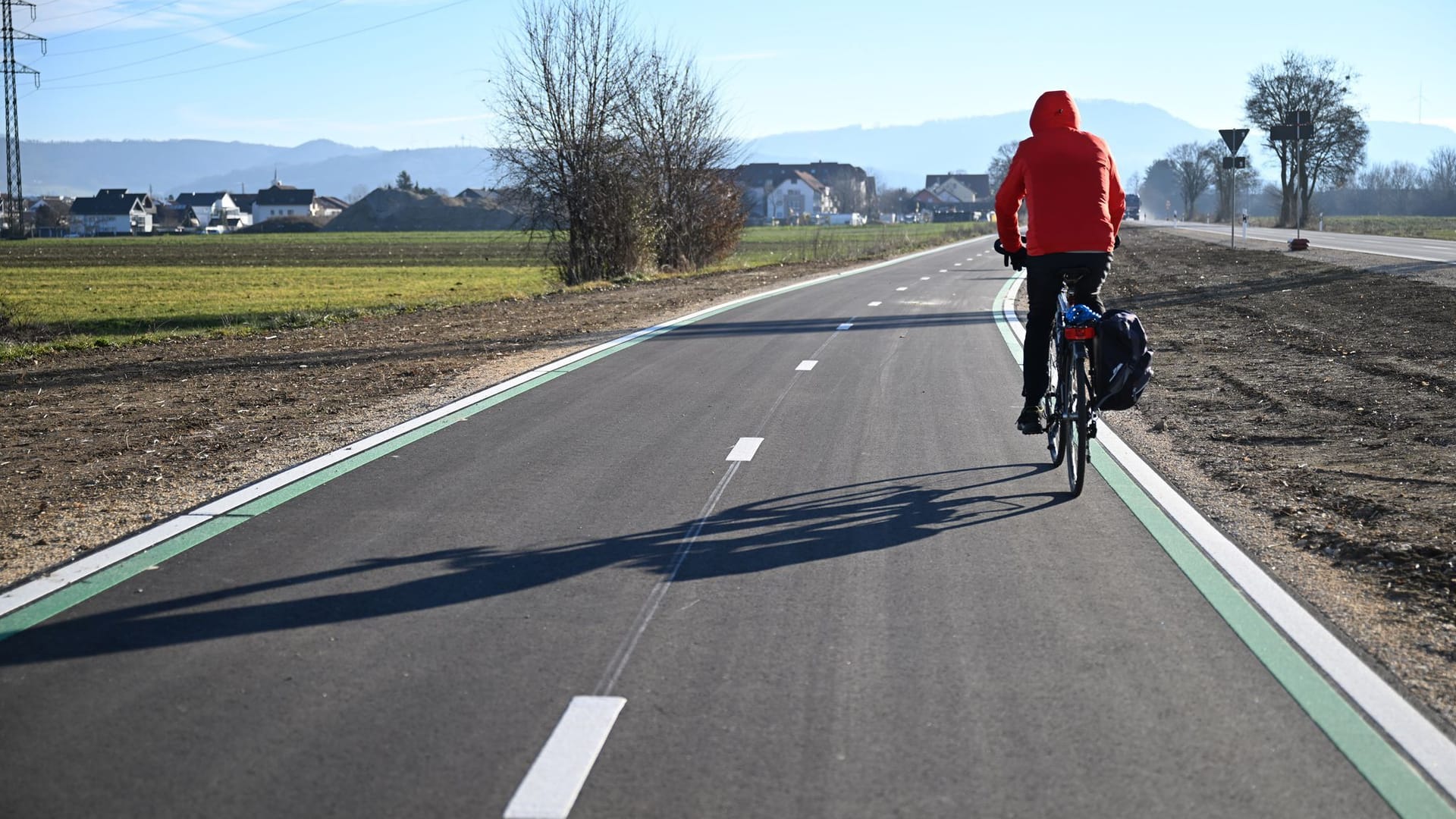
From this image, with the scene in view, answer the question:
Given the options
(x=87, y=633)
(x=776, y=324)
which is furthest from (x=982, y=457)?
(x=776, y=324)

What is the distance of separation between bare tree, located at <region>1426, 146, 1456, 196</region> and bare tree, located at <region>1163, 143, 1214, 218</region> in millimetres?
25642

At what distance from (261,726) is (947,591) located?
2.73 m

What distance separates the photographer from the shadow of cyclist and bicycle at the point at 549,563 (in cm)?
489

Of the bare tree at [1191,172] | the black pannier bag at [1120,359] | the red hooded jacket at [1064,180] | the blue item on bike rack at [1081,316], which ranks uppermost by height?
the bare tree at [1191,172]

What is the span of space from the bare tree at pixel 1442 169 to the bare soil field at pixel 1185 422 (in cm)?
15137

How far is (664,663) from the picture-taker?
4.52 meters

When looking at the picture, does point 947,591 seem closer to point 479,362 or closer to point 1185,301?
point 479,362

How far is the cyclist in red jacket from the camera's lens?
24.2 ft

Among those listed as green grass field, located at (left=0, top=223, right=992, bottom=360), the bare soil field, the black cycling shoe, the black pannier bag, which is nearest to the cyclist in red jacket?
the black pannier bag

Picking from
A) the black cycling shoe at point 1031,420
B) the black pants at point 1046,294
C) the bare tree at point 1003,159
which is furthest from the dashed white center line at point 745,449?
the bare tree at point 1003,159

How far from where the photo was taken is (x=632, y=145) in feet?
113

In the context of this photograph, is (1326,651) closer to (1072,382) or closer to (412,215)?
(1072,382)

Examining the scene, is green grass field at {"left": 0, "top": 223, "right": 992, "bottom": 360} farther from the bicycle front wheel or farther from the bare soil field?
the bicycle front wheel

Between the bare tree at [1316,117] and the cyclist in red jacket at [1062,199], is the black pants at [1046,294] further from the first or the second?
the bare tree at [1316,117]
